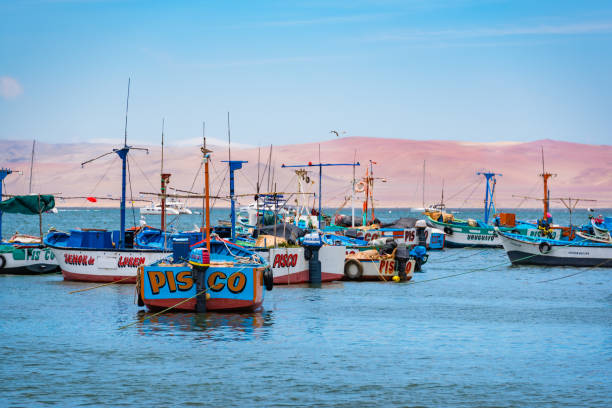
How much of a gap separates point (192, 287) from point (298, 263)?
1305 cm

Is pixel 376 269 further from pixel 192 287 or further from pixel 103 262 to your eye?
pixel 192 287

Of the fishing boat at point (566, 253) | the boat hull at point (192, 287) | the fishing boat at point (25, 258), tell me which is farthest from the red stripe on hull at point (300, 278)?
the fishing boat at point (566, 253)

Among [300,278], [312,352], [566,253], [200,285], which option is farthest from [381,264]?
[312,352]

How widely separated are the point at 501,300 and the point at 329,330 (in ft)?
43.3

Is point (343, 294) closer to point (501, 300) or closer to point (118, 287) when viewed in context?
point (501, 300)

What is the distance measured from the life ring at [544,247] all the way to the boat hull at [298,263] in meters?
17.8

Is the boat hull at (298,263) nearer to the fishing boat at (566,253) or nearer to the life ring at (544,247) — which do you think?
the life ring at (544,247)

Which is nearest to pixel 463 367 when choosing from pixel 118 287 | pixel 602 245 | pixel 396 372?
pixel 396 372

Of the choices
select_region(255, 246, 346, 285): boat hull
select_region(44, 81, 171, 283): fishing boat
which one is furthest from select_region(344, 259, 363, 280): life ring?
select_region(44, 81, 171, 283): fishing boat

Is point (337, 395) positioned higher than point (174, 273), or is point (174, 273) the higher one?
point (174, 273)

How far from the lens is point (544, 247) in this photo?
56.4 m

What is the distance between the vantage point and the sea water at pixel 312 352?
18.8 meters

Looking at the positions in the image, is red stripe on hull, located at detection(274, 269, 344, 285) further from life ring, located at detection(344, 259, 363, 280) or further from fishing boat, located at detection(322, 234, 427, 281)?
fishing boat, located at detection(322, 234, 427, 281)

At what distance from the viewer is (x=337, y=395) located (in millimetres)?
18719
